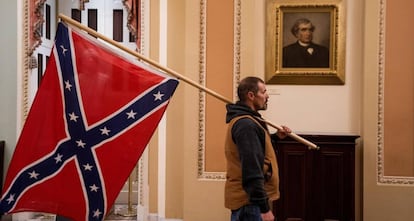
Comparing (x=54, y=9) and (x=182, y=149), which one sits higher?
(x=54, y=9)

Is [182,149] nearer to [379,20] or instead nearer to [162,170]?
[162,170]

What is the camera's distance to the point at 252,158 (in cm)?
242

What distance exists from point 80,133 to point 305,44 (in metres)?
Result: 2.77

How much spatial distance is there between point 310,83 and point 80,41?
105 inches

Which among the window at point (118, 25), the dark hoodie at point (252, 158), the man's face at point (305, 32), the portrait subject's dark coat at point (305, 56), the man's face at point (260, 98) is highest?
the window at point (118, 25)

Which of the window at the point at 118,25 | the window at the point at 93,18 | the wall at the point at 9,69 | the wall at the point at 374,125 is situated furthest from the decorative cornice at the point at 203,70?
the wall at the point at 9,69

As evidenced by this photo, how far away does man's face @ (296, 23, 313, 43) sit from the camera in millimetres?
4778

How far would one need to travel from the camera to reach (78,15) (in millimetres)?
5836

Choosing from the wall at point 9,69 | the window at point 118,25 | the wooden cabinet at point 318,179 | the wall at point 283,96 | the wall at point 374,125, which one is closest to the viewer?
the wooden cabinet at point 318,179

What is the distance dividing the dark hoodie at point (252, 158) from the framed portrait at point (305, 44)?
2.39 meters

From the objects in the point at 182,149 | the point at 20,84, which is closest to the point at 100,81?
the point at 182,149

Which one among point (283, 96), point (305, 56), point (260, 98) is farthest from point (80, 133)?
point (305, 56)

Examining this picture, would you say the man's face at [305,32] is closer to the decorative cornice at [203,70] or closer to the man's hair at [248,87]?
the decorative cornice at [203,70]

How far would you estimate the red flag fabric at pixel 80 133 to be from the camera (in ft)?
8.54
